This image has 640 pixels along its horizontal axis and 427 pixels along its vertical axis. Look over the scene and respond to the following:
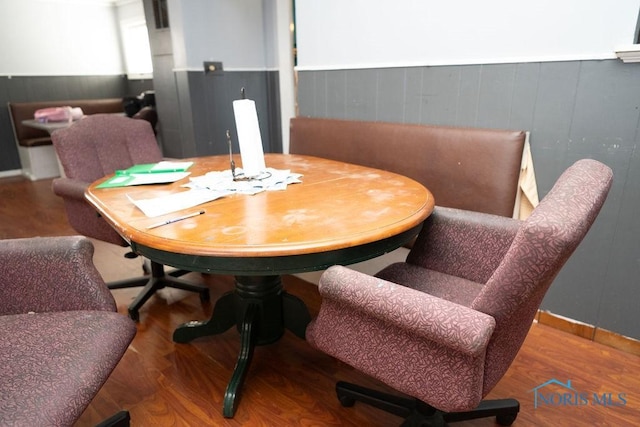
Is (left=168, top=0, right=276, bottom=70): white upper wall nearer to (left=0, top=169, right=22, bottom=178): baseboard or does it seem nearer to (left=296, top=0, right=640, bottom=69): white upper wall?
(left=296, top=0, right=640, bottom=69): white upper wall

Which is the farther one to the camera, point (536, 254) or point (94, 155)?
point (94, 155)

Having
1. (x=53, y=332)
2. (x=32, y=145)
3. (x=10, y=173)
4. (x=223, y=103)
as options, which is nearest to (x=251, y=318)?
(x=53, y=332)

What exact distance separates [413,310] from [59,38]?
7.17 m

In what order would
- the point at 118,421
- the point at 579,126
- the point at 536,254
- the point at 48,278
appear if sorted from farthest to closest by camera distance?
the point at 579,126, the point at 118,421, the point at 48,278, the point at 536,254

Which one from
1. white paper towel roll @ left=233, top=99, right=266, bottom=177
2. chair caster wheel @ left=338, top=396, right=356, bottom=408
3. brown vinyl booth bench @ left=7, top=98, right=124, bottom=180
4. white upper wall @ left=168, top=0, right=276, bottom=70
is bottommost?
chair caster wheel @ left=338, top=396, right=356, bottom=408

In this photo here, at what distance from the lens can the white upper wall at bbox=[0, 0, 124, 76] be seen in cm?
567

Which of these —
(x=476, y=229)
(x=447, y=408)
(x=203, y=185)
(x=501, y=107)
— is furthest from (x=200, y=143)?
(x=447, y=408)

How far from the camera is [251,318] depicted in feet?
5.56

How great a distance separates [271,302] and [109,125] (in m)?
1.44

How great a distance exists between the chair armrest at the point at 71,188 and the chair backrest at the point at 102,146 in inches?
3.6

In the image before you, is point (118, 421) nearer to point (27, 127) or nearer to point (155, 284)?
point (155, 284)

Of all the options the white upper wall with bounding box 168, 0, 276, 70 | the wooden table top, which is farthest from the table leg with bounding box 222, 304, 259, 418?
the white upper wall with bounding box 168, 0, 276, 70

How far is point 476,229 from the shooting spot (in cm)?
143

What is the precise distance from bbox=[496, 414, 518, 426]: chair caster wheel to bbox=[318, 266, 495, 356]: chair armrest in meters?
0.73
